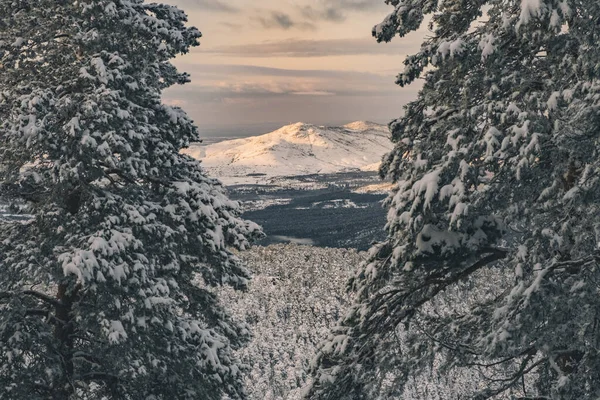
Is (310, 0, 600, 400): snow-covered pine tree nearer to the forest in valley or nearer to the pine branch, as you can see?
the forest in valley

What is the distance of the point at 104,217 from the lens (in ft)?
27.5

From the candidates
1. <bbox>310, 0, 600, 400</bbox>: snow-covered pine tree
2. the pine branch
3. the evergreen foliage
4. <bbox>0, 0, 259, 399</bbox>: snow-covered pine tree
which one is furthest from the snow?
the evergreen foliage

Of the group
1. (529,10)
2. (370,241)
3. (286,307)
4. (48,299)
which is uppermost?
(529,10)

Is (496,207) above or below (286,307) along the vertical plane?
above

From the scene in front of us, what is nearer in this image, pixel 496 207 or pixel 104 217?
pixel 496 207

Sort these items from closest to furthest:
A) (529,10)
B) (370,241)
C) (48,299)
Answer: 1. (529,10)
2. (370,241)
3. (48,299)

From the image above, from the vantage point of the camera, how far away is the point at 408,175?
7.75 meters

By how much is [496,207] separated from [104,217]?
5.65 m

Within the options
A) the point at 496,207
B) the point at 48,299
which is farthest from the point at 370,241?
the point at 48,299

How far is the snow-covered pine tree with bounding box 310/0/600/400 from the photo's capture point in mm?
5633

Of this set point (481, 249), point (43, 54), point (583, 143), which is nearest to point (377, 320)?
point (481, 249)

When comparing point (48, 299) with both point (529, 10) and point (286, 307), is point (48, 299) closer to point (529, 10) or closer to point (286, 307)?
point (529, 10)

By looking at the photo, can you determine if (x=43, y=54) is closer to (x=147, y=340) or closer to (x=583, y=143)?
(x=147, y=340)

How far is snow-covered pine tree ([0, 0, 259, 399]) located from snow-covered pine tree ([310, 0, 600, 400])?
2.94 metres
